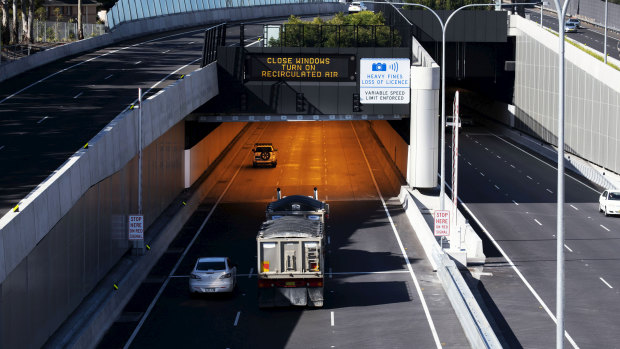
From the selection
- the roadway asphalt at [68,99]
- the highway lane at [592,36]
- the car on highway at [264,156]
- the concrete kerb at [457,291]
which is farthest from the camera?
the highway lane at [592,36]

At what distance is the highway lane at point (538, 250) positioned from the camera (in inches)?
1233

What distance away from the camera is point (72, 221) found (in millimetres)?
28625

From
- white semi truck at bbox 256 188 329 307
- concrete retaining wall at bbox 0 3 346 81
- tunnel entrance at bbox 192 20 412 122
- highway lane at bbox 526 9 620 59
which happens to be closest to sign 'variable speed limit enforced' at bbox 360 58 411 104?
tunnel entrance at bbox 192 20 412 122

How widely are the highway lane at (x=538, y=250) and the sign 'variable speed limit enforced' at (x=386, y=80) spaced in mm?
7079

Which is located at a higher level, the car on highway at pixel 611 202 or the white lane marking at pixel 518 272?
the car on highway at pixel 611 202

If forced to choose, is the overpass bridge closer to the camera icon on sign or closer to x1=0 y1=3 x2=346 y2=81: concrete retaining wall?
the camera icon on sign

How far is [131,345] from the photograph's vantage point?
28297 millimetres

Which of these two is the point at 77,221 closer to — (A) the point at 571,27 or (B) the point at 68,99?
(B) the point at 68,99

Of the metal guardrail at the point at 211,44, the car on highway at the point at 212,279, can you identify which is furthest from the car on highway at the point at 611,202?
the car on highway at the point at 212,279

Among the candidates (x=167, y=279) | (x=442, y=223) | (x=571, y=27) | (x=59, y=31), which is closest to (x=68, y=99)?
(x=167, y=279)

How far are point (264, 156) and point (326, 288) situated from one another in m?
32.1

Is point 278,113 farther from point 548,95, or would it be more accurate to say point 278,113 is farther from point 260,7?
point 260,7

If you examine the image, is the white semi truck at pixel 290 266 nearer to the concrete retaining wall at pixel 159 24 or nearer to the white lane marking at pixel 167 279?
the white lane marking at pixel 167 279

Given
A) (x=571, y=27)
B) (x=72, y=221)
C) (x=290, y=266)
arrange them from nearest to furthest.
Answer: (x=72, y=221) < (x=290, y=266) < (x=571, y=27)
